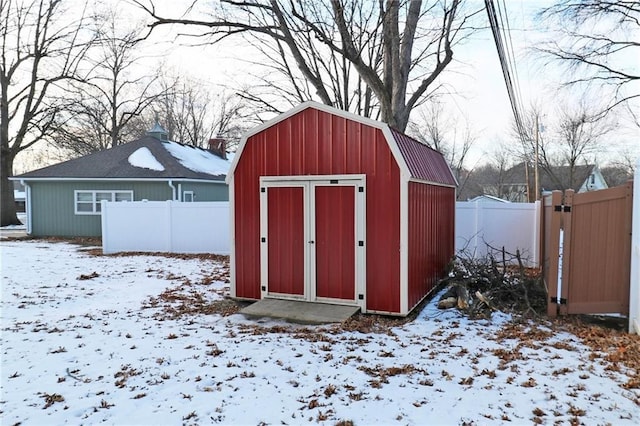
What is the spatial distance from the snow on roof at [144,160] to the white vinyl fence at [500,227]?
11.1 metres

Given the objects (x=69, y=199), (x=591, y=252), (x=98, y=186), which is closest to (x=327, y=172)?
(x=591, y=252)

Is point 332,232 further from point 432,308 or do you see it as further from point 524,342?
point 524,342

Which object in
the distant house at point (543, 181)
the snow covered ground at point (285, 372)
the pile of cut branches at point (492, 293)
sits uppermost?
the distant house at point (543, 181)

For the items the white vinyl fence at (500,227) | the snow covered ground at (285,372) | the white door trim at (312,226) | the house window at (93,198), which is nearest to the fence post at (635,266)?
the snow covered ground at (285,372)

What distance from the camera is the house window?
16312 mm

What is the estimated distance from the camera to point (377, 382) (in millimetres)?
3814

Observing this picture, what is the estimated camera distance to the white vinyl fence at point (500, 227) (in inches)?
403

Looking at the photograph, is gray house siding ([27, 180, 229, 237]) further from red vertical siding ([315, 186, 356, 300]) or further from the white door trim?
red vertical siding ([315, 186, 356, 300])

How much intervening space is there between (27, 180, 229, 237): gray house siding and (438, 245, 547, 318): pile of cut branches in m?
11.7

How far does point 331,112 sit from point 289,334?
10.2 ft

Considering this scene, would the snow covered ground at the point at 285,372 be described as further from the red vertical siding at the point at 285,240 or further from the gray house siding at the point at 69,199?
the gray house siding at the point at 69,199

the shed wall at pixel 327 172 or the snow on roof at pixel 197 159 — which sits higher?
the snow on roof at pixel 197 159

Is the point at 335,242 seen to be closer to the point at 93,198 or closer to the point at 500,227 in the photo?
the point at 500,227

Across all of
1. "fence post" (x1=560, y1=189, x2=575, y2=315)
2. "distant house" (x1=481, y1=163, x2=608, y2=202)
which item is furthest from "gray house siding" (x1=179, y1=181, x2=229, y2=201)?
"distant house" (x1=481, y1=163, x2=608, y2=202)
